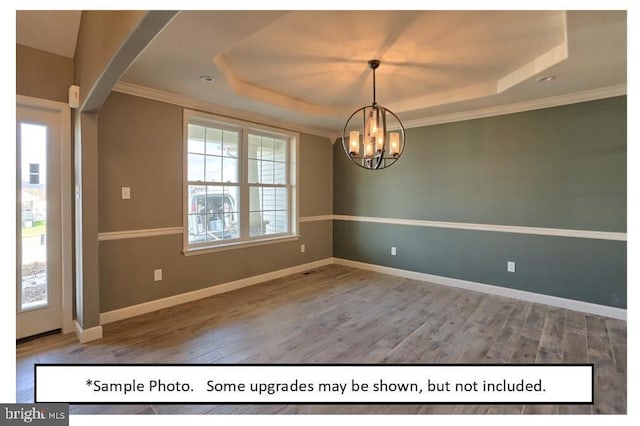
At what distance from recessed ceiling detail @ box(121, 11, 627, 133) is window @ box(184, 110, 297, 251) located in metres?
0.39

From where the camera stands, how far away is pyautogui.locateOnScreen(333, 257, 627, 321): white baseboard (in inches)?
125

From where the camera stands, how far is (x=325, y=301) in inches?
141

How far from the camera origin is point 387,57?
8.71 feet

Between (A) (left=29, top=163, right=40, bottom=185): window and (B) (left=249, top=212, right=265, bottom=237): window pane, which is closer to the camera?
(A) (left=29, top=163, right=40, bottom=185): window

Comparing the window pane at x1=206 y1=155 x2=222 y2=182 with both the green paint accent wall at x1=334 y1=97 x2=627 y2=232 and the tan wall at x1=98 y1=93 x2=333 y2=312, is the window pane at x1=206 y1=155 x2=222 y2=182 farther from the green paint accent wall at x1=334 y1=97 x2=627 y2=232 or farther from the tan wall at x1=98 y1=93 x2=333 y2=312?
the green paint accent wall at x1=334 y1=97 x2=627 y2=232

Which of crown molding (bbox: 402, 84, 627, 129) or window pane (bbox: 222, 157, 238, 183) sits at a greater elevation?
crown molding (bbox: 402, 84, 627, 129)

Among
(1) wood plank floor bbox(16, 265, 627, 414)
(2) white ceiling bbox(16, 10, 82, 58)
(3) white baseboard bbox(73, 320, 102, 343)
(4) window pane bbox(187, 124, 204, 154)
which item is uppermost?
(2) white ceiling bbox(16, 10, 82, 58)

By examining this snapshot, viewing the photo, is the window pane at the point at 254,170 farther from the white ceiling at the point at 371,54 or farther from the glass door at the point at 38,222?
the glass door at the point at 38,222

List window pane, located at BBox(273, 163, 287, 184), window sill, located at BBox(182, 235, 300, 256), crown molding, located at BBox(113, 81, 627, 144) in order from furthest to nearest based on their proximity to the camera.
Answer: window pane, located at BBox(273, 163, 287, 184), window sill, located at BBox(182, 235, 300, 256), crown molding, located at BBox(113, 81, 627, 144)

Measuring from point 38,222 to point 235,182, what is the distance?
1.97 meters

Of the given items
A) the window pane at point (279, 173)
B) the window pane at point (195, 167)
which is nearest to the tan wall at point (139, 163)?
the window pane at point (195, 167)

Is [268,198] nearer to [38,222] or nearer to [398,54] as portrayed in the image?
[38,222]

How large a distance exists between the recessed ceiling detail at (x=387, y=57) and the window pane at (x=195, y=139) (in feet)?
1.14

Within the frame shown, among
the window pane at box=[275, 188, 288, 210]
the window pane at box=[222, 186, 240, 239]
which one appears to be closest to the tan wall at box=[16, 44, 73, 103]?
the window pane at box=[222, 186, 240, 239]
